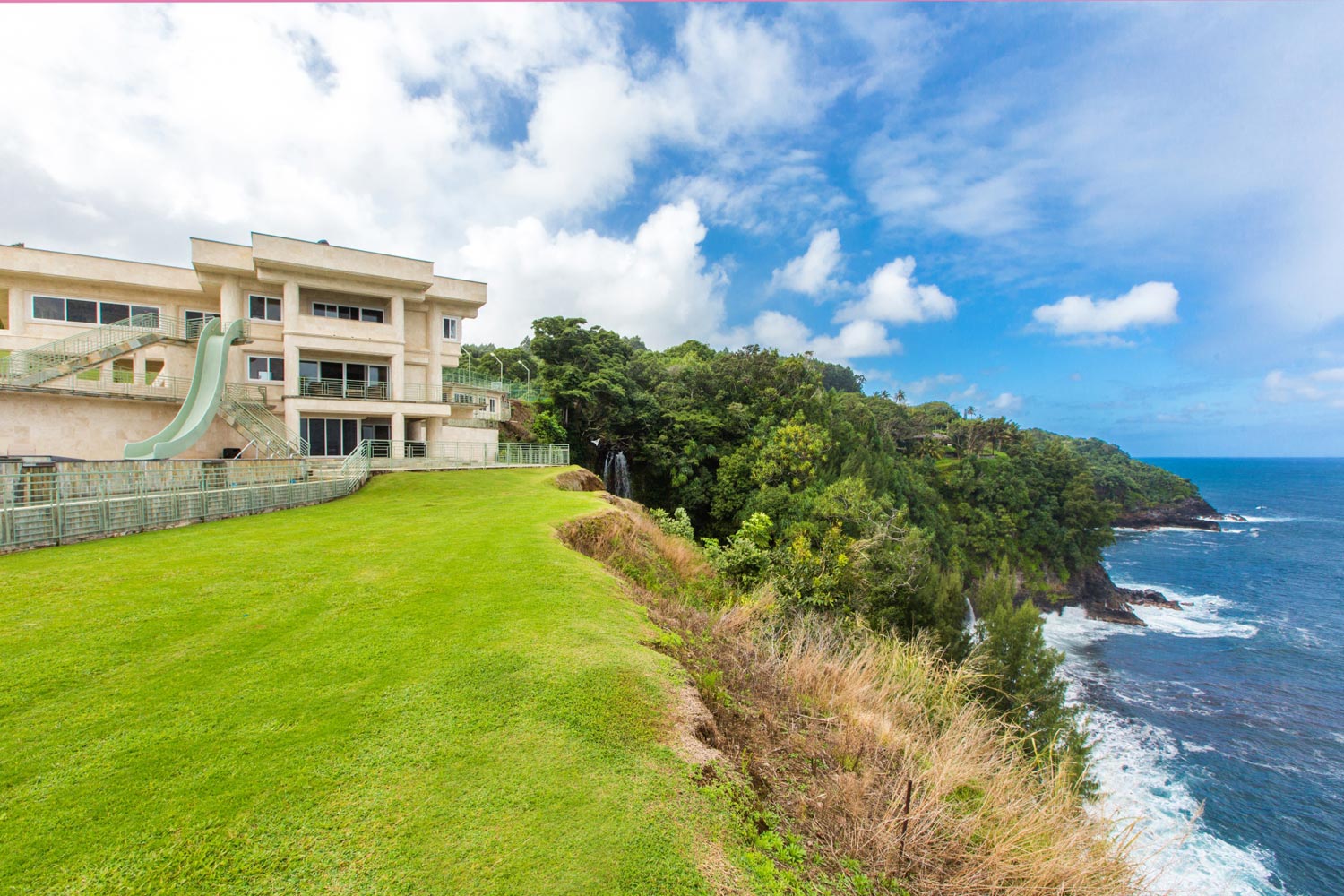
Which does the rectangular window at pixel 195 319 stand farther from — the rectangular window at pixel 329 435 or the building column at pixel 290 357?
the rectangular window at pixel 329 435

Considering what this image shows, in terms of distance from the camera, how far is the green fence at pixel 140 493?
865cm

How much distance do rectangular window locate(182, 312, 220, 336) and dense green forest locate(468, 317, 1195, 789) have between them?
15219 millimetres

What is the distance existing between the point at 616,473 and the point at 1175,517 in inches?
3422

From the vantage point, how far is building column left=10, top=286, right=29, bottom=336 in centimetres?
2186

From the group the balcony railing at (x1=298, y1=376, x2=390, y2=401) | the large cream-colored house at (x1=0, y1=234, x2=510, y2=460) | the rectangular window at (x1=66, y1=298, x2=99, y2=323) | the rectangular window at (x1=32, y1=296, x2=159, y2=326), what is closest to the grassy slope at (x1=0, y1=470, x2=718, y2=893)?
the balcony railing at (x1=298, y1=376, x2=390, y2=401)

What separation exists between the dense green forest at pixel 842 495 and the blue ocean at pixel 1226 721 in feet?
14.0

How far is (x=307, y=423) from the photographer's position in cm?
2292

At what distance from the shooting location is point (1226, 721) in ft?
78.9

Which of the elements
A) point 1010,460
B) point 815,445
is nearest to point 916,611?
point 815,445

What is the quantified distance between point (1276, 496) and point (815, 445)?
146839 mm

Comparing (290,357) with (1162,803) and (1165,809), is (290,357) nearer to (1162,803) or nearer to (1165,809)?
(1165,809)

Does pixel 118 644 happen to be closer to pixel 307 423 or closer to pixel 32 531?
pixel 32 531

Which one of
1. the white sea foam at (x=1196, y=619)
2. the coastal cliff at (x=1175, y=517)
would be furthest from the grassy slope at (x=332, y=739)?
the coastal cliff at (x=1175, y=517)

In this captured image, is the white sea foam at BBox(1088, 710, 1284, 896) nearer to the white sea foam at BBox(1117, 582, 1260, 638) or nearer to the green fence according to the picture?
the white sea foam at BBox(1117, 582, 1260, 638)
